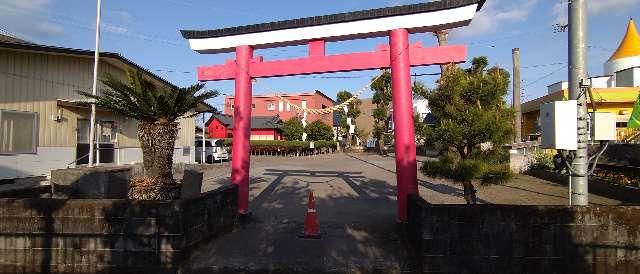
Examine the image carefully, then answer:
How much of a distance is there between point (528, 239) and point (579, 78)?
230cm

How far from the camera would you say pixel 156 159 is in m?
7.98

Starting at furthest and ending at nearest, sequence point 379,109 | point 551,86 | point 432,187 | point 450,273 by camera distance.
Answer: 1. point 379,109
2. point 551,86
3. point 432,187
4. point 450,273

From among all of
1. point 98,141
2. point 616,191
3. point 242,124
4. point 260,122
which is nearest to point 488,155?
point 242,124

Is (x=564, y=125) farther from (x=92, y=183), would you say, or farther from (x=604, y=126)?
(x=92, y=183)

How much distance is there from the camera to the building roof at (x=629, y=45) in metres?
30.8

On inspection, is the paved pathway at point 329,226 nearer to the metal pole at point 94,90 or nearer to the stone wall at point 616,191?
the stone wall at point 616,191

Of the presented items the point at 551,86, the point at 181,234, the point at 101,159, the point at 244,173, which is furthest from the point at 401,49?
the point at 551,86

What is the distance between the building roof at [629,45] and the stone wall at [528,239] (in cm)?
3269

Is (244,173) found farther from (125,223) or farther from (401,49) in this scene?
(401,49)

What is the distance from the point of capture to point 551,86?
1344 inches

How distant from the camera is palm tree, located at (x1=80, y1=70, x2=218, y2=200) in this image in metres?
7.86

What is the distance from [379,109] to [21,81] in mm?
33645

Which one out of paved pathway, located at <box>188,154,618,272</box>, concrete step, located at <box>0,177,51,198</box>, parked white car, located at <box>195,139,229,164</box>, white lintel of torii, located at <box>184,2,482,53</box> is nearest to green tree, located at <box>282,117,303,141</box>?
parked white car, located at <box>195,139,229,164</box>

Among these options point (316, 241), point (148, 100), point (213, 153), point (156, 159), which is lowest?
point (316, 241)
